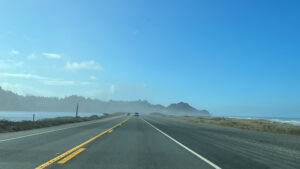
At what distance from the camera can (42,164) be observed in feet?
19.8

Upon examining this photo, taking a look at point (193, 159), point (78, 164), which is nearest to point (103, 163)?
point (78, 164)

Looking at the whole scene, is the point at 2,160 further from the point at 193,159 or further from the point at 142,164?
the point at 193,159

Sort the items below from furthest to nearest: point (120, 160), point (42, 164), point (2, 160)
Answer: point (120, 160), point (2, 160), point (42, 164)

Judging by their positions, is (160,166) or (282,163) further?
Answer: (282,163)

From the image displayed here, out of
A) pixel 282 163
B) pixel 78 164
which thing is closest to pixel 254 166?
pixel 282 163

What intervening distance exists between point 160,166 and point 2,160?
14.4 feet

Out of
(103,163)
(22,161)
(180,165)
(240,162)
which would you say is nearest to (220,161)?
(240,162)

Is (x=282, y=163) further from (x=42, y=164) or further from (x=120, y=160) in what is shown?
(x=42, y=164)

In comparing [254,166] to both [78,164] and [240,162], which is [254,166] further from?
[78,164]

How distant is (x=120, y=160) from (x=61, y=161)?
164 cm

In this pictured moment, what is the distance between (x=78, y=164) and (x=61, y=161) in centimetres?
66

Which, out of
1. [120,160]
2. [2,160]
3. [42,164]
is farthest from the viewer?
[120,160]

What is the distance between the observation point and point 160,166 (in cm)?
618

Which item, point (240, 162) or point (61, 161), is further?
point (240, 162)
